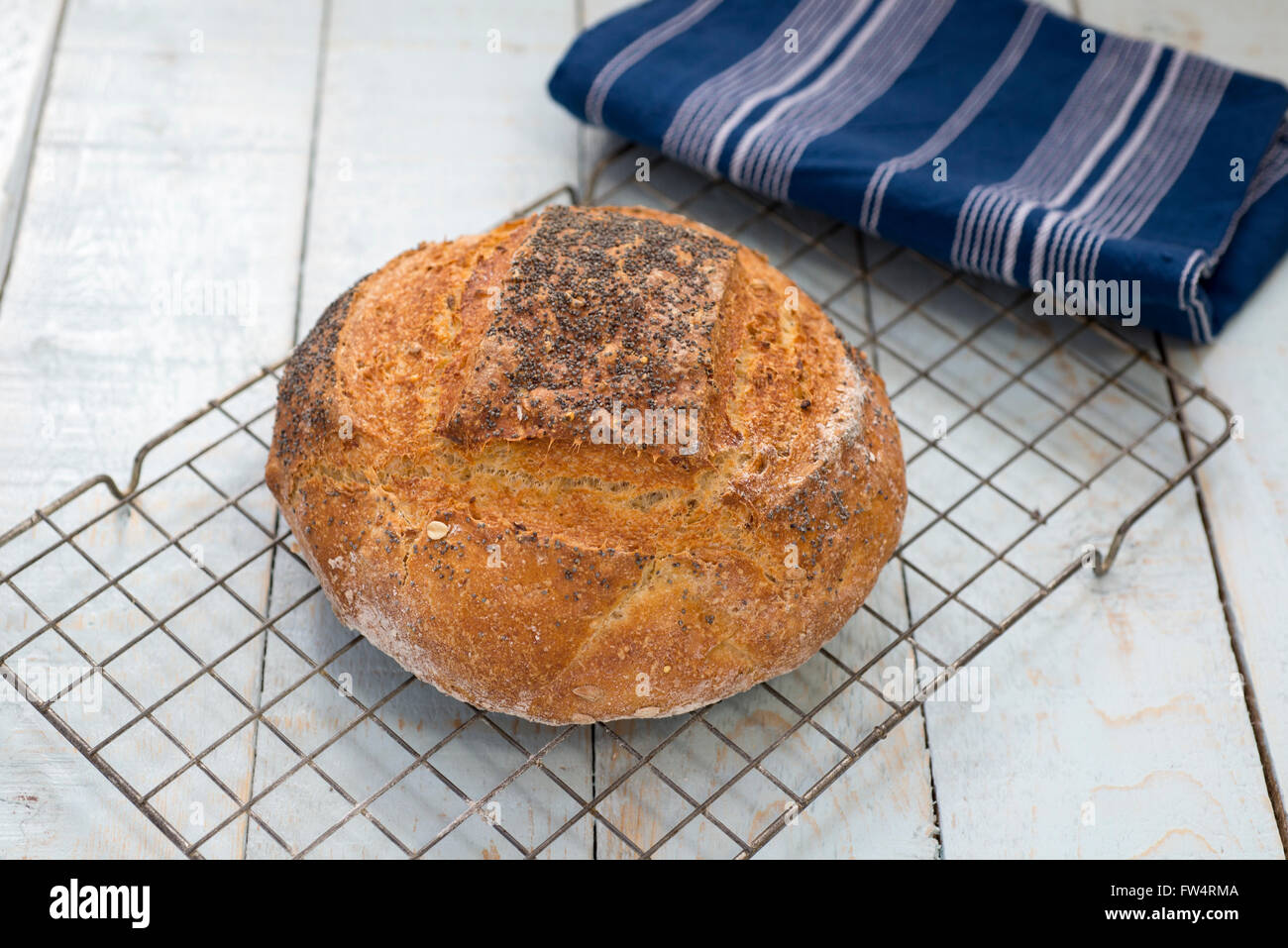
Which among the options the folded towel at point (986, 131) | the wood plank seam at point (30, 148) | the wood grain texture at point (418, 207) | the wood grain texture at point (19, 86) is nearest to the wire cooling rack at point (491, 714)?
the wood grain texture at point (418, 207)

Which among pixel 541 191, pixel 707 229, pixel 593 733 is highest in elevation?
pixel 707 229

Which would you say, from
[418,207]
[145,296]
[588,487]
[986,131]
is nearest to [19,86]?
[145,296]

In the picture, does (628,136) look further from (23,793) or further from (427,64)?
(23,793)

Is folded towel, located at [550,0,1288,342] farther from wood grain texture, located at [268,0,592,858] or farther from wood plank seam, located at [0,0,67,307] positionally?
wood plank seam, located at [0,0,67,307]

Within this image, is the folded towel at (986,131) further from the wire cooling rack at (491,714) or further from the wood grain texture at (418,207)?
the wood grain texture at (418,207)

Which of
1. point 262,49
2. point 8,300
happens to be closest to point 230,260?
point 8,300

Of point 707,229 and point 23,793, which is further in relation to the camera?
point 707,229

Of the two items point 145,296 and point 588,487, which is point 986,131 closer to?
point 588,487
